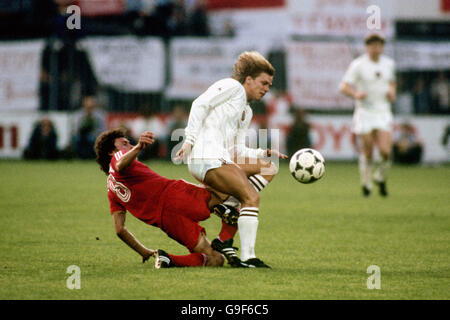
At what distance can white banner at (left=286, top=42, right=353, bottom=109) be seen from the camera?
24.3 meters

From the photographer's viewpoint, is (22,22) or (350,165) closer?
(350,165)

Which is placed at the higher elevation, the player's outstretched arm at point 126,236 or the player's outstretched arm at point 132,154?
the player's outstretched arm at point 132,154

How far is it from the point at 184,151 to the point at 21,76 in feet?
61.6

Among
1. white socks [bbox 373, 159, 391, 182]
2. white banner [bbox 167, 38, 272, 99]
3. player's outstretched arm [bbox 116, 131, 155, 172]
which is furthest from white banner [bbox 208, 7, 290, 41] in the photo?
player's outstretched arm [bbox 116, 131, 155, 172]

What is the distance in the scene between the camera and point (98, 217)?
10781 mm

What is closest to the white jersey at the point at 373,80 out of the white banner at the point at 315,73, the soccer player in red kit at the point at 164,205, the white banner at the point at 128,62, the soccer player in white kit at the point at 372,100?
the soccer player in white kit at the point at 372,100

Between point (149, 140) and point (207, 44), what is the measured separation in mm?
18199

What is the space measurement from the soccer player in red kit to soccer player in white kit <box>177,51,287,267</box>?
0.57 ft

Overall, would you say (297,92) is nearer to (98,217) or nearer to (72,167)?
(72,167)

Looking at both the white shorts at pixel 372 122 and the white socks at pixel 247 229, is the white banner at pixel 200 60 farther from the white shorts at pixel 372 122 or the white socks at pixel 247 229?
the white socks at pixel 247 229

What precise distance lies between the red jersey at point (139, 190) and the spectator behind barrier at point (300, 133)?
52.3ft

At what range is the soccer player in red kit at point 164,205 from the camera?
22.6ft

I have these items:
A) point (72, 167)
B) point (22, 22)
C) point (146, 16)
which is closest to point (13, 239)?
point (72, 167)

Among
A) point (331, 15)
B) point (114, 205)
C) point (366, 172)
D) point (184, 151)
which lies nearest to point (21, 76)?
point (331, 15)
